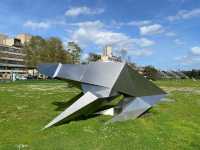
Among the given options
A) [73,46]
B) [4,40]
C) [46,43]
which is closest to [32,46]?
[46,43]

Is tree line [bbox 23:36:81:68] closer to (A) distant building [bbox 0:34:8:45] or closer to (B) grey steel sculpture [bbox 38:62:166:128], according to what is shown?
(A) distant building [bbox 0:34:8:45]

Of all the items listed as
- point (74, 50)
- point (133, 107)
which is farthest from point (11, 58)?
point (133, 107)

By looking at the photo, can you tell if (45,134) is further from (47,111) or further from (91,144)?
(47,111)

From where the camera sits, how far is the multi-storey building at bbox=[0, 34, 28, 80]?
104 metres

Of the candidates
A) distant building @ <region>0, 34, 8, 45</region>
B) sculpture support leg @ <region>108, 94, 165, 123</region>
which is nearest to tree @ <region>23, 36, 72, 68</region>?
distant building @ <region>0, 34, 8, 45</region>

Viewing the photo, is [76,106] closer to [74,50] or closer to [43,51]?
[43,51]

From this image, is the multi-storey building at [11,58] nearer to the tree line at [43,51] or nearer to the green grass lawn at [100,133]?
the tree line at [43,51]

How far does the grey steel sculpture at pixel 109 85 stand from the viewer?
11.1m

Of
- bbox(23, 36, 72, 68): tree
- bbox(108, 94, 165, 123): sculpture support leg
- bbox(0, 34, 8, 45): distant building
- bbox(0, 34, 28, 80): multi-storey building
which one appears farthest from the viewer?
bbox(0, 34, 8, 45): distant building

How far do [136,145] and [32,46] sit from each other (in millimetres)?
65301

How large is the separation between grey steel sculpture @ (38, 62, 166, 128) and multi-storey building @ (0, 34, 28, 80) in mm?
91255

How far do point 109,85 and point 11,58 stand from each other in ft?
350

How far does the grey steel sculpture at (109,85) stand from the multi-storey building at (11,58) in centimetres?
9126

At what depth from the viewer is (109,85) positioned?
1112 cm
